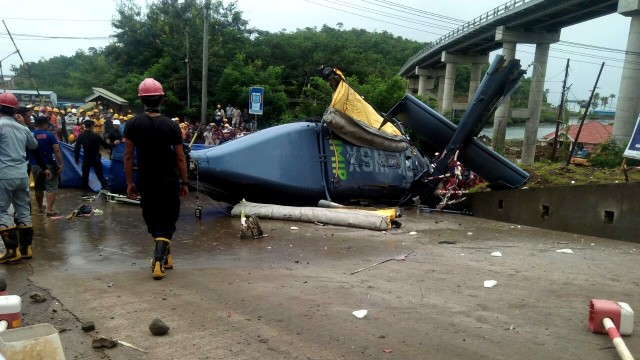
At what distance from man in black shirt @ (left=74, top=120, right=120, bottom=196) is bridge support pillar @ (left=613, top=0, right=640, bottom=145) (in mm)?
23624

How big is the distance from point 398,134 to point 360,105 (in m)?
1.12

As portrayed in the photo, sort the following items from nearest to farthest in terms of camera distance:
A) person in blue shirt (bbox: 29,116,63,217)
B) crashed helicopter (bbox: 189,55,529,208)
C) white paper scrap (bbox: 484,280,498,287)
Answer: white paper scrap (bbox: 484,280,498,287) → person in blue shirt (bbox: 29,116,63,217) → crashed helicopter (bbox: 189,55,529,208)

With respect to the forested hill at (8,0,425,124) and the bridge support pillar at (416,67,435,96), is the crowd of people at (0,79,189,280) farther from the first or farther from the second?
the bridge support pillar at (416,67,435,96)

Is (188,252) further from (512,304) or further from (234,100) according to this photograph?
(234,100)

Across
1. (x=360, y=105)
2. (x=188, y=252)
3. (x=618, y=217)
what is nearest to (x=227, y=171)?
(x=188, y=252)

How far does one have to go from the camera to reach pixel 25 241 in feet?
16.0

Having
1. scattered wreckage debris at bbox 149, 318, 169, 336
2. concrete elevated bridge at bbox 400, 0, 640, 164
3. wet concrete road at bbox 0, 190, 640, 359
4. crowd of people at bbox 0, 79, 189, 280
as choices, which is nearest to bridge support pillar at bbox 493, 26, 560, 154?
concrete elevated bridge at bbox 400, 0, 640, 164

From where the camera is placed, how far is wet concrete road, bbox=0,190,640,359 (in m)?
2.85

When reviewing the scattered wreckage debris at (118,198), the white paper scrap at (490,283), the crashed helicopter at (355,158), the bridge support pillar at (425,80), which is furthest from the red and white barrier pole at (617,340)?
the bridge support pillar at (425,80)

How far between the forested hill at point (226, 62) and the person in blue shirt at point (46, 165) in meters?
16.0

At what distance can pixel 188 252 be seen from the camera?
5.48 m

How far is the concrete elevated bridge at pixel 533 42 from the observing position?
24688 millimetres

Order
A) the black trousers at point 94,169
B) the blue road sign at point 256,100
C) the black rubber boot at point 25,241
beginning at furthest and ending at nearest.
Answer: the blue road sign at point 256,100, the black trousers at point 94,169, the black rubber boot at point 25,241

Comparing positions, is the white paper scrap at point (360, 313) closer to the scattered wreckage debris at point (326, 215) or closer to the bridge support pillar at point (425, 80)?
the scattered wreckage debris at point (326, 215)
